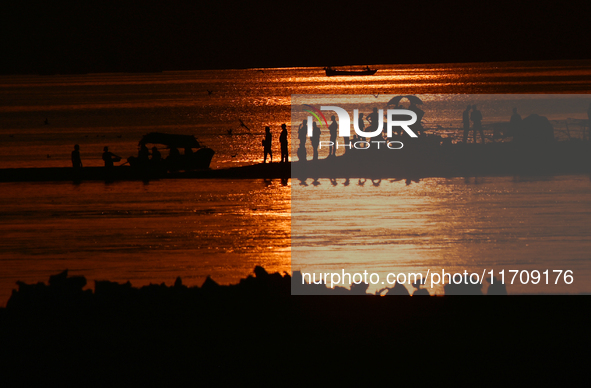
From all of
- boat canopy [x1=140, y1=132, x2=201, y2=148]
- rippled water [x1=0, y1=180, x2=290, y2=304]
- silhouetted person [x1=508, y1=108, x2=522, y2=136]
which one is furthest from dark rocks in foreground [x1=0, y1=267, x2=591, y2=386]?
boat canopy [x1=140, y1=132, x2=201, y2=148]

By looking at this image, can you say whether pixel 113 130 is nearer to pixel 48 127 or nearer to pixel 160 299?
pixel 48 127

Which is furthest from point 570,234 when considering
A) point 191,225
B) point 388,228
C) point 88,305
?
point 88,305

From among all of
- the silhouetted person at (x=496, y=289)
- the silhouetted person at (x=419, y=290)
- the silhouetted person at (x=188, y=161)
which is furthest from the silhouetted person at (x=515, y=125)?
the silhouetted person at (x=496, y=289)

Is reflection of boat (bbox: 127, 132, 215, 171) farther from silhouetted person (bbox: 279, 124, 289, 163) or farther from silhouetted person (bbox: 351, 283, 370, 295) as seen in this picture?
silhouetted person (bbox: 351, 283, 370, 295)

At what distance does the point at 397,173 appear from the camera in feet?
83.1

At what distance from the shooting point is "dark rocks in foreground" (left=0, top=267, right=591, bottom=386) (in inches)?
289

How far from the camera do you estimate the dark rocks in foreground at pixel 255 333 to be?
7.34 m

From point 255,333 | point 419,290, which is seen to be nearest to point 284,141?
point 419,290

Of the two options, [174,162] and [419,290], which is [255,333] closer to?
[419,290]

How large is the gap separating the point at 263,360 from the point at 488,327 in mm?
2765

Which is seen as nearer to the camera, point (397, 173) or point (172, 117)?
point (397, 173)

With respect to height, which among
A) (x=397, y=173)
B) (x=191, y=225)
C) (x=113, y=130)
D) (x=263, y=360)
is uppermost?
(x=113, y=130)

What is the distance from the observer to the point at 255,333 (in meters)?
8.09

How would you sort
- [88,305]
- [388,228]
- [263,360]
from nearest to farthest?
[263,360] < [88,305] < [388,228]
